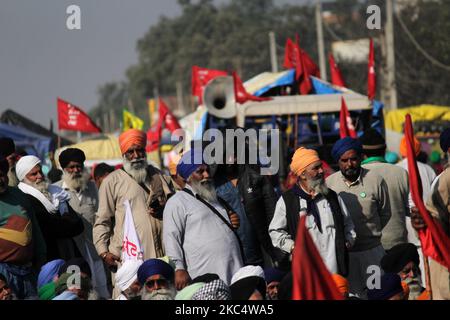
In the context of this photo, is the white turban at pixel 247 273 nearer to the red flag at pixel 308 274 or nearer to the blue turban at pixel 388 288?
the blue turban at pixel 388 288

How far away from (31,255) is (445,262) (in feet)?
9.07

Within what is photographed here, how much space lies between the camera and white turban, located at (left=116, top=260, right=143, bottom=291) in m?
8.12

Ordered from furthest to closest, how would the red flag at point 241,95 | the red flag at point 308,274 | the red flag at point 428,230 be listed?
the red flag at point 241,95
the red flag at point 428,230
the red flag at point 308,274

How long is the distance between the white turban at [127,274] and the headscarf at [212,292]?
156cm

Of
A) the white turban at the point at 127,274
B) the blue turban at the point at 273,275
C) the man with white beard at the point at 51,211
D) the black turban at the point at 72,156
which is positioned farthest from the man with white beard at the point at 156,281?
the black turban at the point at 72,156

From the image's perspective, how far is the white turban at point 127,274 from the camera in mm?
8125

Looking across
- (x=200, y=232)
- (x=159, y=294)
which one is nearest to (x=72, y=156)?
(x=200, y=232)

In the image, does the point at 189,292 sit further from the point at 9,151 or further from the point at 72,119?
the point at 72,119

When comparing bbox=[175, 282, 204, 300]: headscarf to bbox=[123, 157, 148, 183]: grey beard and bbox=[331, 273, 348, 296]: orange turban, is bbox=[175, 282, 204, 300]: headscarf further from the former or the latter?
bbox=[123, 157, 148, 183]: grey beard

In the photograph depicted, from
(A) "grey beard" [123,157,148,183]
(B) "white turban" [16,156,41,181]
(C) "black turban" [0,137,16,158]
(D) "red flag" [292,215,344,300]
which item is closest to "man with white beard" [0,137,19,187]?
(C) "black turban" [0,137,16,158]

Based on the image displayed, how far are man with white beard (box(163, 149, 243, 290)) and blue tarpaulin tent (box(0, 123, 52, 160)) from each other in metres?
11.5
